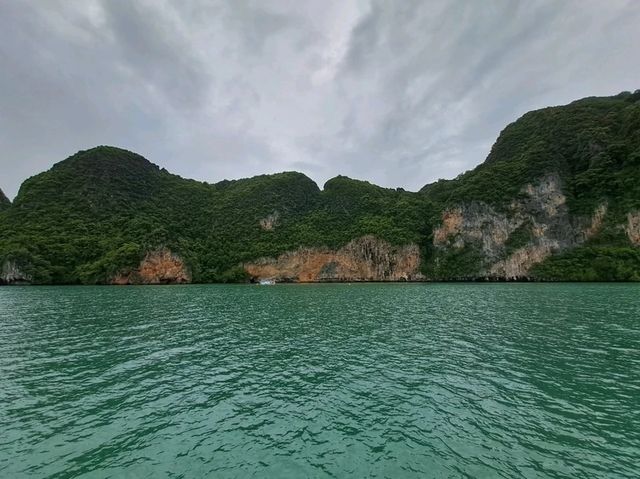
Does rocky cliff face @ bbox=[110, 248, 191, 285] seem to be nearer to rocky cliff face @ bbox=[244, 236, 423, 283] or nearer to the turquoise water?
rocky cliff face @ bbox=[244, 236, 423, 283]

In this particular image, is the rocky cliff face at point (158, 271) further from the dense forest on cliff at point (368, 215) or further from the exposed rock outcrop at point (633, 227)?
the exposed rock outcrop at point (633, 227)

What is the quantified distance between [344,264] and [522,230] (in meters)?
60.4

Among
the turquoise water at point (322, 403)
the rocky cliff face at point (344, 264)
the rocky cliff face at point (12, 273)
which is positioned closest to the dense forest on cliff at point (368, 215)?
the rocky cliff face at point (12, 273)

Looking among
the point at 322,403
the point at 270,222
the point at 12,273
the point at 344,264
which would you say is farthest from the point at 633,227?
the point at 12,273

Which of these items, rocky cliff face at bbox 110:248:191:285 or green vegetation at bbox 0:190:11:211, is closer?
rocky cliff face at bbox 110:248:191:285

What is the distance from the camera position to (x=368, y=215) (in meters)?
149

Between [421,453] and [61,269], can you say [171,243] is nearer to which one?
[61,269]

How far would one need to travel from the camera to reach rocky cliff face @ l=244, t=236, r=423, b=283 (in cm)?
13000

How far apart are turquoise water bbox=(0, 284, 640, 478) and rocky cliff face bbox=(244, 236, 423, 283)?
4155 inches

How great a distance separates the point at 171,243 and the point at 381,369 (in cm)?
10617

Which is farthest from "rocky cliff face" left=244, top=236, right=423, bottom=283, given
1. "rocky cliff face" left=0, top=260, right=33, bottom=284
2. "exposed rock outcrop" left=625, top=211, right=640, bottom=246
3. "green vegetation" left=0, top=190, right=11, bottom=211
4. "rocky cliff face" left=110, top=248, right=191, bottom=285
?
"green vegetation" left=0, top=190, right=11, bottom=211

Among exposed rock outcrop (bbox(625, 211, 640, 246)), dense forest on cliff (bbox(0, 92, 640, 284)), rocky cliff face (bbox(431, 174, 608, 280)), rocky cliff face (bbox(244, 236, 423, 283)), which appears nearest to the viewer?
exposed rock outcrop (bbox(625, 211, 640, 246))

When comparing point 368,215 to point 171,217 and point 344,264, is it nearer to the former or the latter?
point 344,264

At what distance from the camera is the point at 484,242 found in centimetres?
11719
